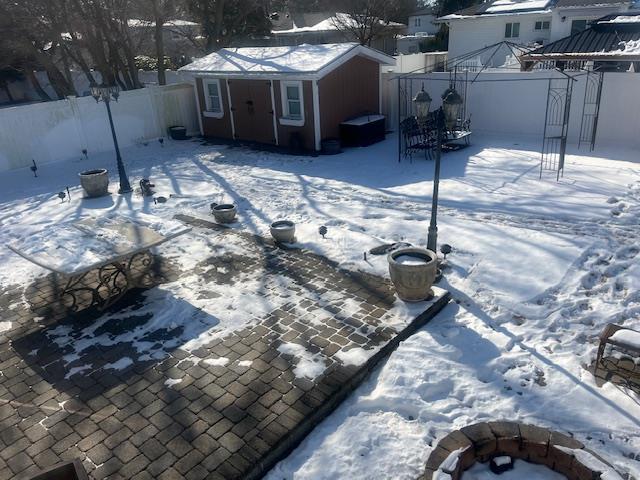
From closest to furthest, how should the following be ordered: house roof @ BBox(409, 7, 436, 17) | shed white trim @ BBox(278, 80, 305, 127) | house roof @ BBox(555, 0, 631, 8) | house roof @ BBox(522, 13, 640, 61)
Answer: house roof @ BBox(522, 13, 640, 61), shed white trim @ BBox(278, 80, 305, 127), house roof @ BBox(555, 0, 631, 8), house roof @ BBox(409, 7, 436, 17)

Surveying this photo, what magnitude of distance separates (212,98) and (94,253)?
1290 centimetres

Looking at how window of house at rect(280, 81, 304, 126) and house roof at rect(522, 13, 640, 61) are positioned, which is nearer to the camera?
house roof at rect(522, 13, 640, 61)

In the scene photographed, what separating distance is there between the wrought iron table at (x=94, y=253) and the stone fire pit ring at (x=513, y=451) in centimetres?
472

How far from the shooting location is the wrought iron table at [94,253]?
653cm

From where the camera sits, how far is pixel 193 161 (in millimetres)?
15438

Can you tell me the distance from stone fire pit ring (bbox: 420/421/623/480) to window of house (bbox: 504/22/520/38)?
30879 millimetres

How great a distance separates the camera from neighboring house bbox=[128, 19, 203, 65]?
2442cm

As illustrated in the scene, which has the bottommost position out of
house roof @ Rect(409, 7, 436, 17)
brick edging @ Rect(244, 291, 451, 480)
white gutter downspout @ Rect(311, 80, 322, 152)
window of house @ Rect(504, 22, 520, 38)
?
brick edging @ Rect(244, 291, 451, 480)

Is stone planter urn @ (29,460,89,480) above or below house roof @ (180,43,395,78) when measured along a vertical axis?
below

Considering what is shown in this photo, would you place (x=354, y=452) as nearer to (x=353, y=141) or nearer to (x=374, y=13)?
(x=353, y=141)

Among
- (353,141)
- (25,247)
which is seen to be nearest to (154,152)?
(353,141)

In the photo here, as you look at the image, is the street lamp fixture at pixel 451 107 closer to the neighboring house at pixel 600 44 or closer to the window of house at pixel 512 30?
the neighboring house at pixel 600 44

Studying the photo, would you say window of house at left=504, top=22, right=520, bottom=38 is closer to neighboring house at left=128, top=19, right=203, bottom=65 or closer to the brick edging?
neighboring house at left=128, top=19, right=203, bottom=65

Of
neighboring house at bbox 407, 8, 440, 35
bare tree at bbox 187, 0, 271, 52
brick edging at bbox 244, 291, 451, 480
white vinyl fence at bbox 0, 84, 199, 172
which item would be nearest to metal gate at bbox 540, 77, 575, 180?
brick edging at bbox 244, 291, 451, 480
